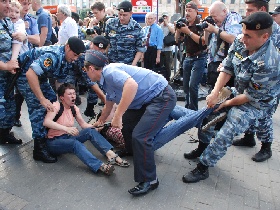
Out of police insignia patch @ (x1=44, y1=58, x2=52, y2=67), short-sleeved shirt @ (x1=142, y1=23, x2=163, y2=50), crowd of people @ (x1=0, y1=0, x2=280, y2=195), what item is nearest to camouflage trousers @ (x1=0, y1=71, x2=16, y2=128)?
crowd of people @ (x1=0, y1=0, x2=280, y2=195)

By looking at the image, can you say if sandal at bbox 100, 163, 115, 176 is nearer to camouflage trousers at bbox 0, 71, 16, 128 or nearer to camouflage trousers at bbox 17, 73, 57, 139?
camouflage trousers at bbox 17, 73, 57, 139

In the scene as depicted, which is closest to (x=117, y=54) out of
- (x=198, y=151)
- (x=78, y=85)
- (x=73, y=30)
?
(x=73, y=30)

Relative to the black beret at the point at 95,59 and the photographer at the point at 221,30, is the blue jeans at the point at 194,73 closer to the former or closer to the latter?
the photographer at the point at 221,30

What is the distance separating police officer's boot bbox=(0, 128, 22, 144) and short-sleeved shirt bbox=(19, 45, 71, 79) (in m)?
0.97

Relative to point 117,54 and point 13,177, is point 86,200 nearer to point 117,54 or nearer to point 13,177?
point 13,177

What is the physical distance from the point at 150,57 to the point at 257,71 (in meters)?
4.29

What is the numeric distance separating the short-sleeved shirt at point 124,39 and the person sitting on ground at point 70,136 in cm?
159

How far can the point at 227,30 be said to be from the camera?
350 cm

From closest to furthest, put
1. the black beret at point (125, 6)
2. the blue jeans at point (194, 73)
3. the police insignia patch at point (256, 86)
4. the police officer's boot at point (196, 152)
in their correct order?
the police insignia patch at point (256, 86) < the police officer's boot at point (196, 152) < the black beret at point (125, 6) < the blue jeans at point (194, 73)

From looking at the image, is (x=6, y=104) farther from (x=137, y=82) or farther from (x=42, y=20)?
(x=42, y=20)

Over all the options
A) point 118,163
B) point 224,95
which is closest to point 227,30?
point 224,95

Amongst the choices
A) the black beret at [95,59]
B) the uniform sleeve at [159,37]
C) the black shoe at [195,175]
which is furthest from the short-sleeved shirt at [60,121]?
the uniform sleeve at [159,37]

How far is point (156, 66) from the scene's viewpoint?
272 inches

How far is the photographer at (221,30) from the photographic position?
3.45 metres
